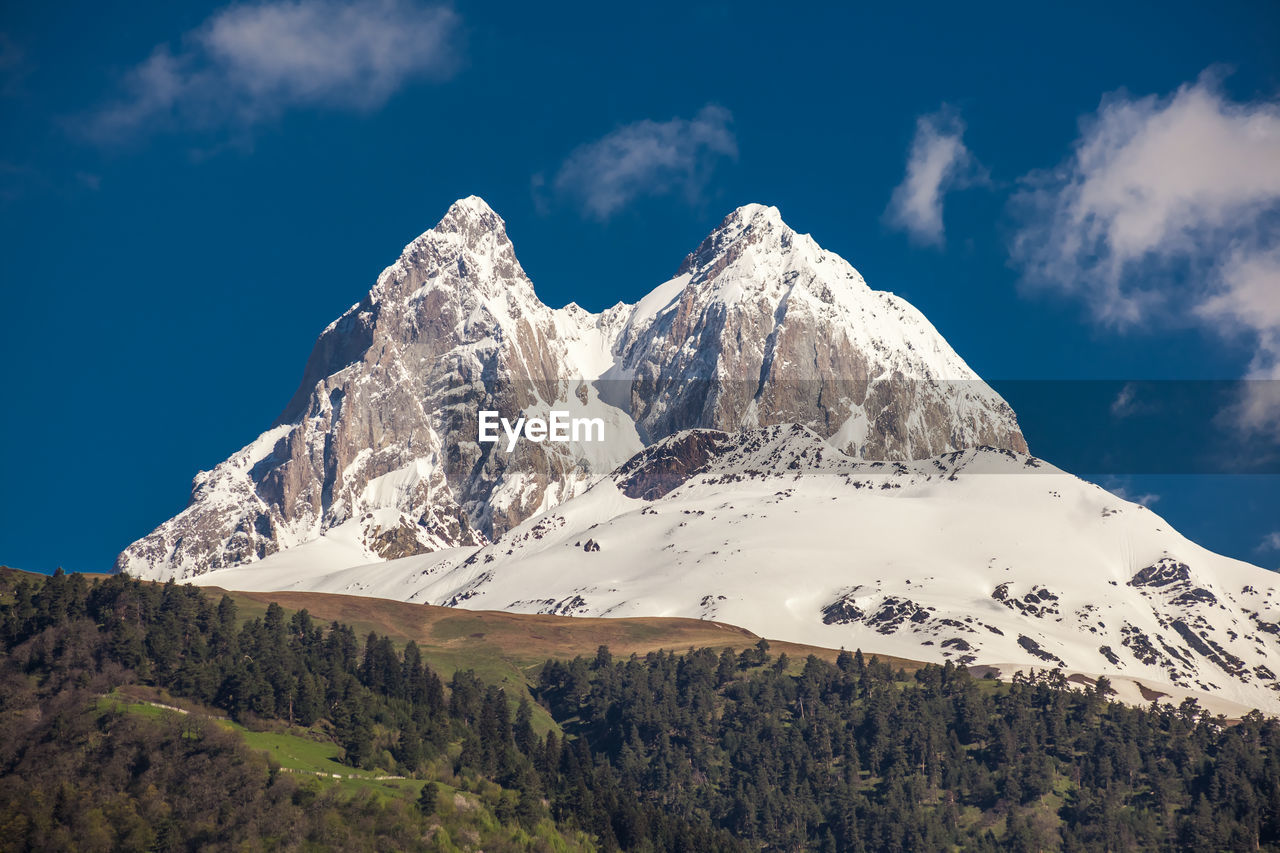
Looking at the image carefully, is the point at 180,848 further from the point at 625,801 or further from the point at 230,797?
the point at 625,801

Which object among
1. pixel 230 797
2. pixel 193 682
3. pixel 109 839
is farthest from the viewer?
pixel 193 682

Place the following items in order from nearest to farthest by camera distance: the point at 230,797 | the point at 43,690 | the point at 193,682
Result: 1. the point at 230,797
2. the point at 43,690
3. the point at 193,682

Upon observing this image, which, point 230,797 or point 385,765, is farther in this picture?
point 385,765

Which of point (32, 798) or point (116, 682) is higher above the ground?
point (116, 682)

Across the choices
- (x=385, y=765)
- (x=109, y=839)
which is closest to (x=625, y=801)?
(x=385, y=765)

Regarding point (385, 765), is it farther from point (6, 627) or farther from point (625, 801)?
point (6, 627)

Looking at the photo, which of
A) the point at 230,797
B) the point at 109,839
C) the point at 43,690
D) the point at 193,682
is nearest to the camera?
the point at 109,839

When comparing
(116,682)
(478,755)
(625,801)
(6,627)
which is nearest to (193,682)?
(116,682)

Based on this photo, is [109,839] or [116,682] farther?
[116,682]

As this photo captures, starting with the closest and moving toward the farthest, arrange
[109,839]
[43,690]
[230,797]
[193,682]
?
[109,839], [230,797], [43,690], [193,682]
